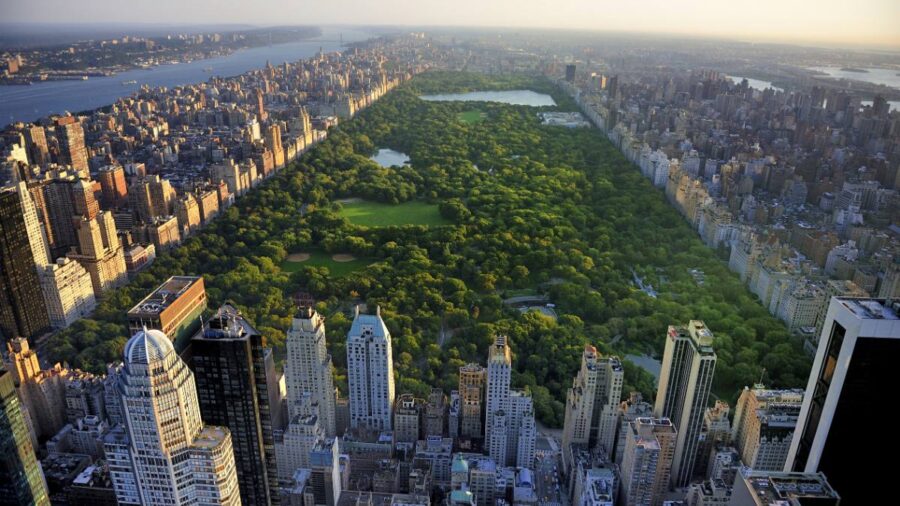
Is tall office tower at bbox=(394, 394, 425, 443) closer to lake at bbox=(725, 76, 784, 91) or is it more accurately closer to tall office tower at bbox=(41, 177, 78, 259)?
tall office tower at bbox=(41, 177, 78, 259)

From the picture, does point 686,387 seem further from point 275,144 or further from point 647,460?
point 275,144

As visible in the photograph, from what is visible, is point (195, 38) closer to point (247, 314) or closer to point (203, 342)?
point (247, 314)

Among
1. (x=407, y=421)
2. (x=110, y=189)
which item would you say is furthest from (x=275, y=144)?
(x=407, y=421)

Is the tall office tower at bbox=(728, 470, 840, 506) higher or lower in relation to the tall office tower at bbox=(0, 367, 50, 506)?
higher

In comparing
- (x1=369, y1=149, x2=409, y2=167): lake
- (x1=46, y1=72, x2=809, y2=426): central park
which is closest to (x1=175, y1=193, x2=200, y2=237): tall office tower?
(x1=46, y1=72, x2=809, y2=426): central park

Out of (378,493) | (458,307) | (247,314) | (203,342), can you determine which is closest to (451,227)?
(458,307)
